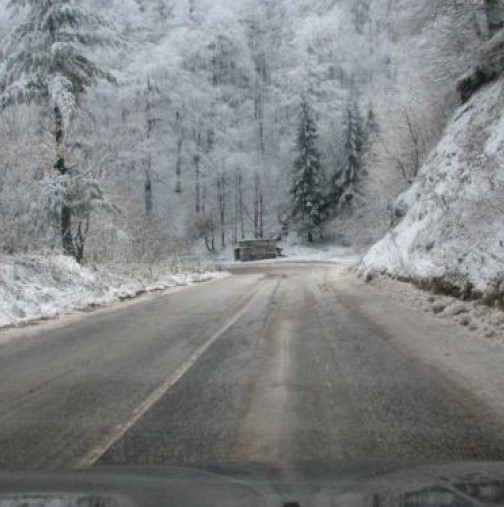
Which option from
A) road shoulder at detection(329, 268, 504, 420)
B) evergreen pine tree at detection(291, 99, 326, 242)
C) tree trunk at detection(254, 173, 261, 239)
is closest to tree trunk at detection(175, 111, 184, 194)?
tree trunk at detection(254, 173, 261, 239)

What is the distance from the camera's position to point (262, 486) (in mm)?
3584

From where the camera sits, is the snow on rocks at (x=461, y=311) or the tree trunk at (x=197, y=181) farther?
the tree trunk at (x=197, y=181)

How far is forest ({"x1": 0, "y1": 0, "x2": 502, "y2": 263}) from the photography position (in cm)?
2230

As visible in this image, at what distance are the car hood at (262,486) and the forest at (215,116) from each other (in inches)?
645

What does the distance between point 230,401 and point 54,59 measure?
Answer: 718 inches

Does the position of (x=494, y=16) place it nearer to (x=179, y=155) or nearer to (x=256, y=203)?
(x=256, y=203)

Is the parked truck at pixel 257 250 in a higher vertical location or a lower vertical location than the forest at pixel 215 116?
lower

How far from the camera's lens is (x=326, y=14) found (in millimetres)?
98312

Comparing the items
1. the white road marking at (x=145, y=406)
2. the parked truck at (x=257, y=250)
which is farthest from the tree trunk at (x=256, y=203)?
the white road marking at (x=145, y=406)

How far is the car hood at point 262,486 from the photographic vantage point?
324cm

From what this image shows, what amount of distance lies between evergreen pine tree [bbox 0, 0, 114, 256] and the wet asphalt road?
11.7 metres

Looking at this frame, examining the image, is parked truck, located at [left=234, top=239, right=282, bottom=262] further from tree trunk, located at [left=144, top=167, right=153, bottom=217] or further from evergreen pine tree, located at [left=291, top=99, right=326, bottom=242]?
tree trunk, located at [left=144, top=167, right=153, bottom=217]

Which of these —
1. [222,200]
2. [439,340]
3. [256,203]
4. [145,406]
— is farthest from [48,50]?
[222,200]

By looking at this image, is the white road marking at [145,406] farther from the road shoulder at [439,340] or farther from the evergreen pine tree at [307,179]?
the evergreen pine tree at [307,179]
